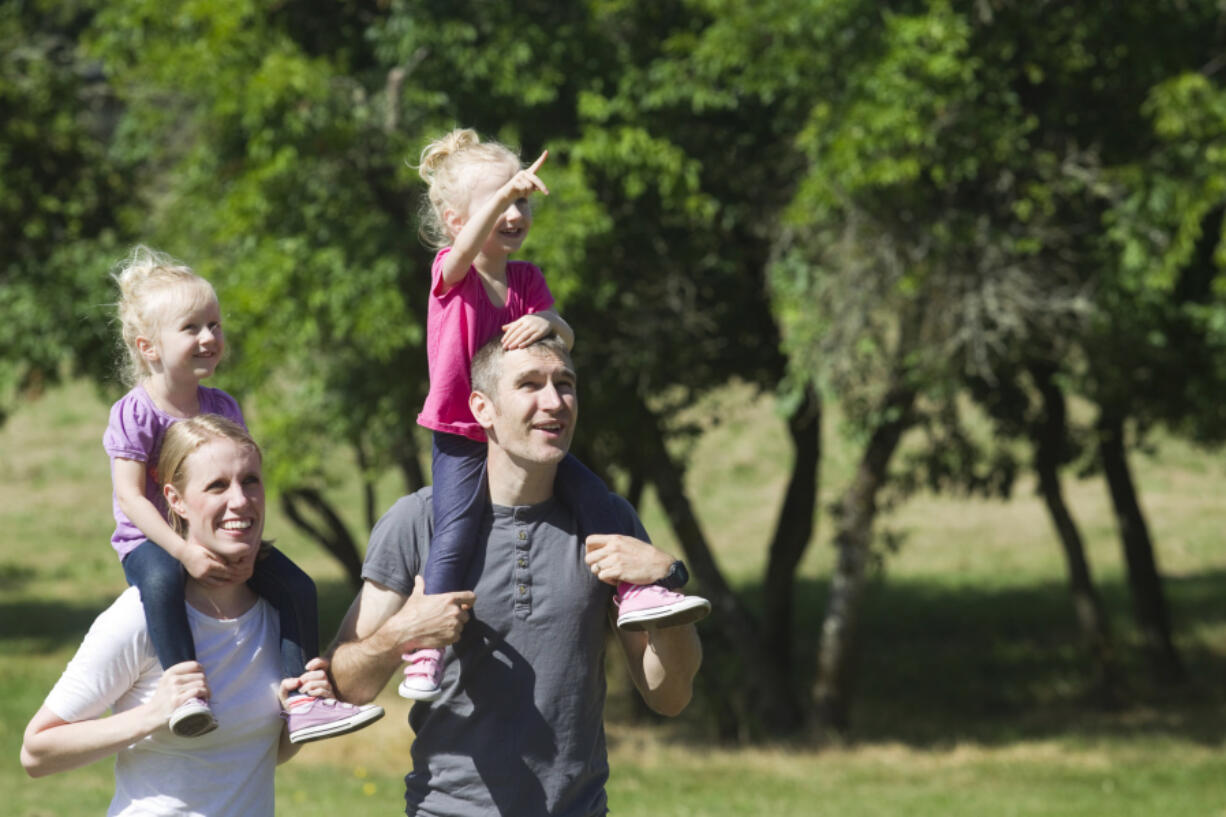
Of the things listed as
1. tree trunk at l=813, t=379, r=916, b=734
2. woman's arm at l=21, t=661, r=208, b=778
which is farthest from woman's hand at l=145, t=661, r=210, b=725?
tree trunk at l=813, t=379, r=916, b=734

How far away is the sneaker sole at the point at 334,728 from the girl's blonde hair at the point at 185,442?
0.50 metres

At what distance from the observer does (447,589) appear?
303 centimetres

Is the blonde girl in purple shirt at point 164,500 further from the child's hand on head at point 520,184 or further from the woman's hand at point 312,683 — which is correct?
the child's hand on head at point 520,184

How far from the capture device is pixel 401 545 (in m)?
3.17

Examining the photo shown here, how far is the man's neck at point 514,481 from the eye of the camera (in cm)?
316

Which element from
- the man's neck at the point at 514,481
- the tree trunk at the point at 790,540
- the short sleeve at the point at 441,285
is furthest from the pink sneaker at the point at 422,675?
the tree trunk at the point at 790,540

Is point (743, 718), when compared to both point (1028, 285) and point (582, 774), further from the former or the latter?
point (582, 774)

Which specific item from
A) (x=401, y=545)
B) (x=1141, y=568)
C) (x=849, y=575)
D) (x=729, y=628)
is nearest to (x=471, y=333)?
(x=401, y=545)

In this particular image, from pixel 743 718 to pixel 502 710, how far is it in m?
11.0

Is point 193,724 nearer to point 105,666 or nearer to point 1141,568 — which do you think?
point 105,666

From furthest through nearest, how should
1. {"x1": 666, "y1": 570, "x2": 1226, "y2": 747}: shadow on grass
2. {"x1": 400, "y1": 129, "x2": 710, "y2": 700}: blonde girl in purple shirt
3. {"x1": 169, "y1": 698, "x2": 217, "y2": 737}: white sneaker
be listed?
{"x1": 666, "y1": 570, "x2": 1226, "y2": 747}: shadow on grass < {"x1": 400, "y1": 129, "x2": 710, "y2": 700}: blonde girl in purple shirt < {"x1": 169, "y1": 698, "x2": 217, "y2": 737}: white sneaker

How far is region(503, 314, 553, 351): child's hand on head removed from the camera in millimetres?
3121

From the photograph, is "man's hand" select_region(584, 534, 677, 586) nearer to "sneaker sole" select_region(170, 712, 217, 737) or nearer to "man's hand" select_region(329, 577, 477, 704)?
"man's hand" select_region(329, 577, 477, 704)

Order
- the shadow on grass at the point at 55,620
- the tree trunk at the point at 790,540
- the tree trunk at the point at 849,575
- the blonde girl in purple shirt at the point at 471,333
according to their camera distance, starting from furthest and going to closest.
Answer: the shadow on grass at the point at 55,620 → the tree trunk at the point at 790,540 → the tree trunk at the point at 849,575 → the blonde girl in purple shirt at the point at 471,333
